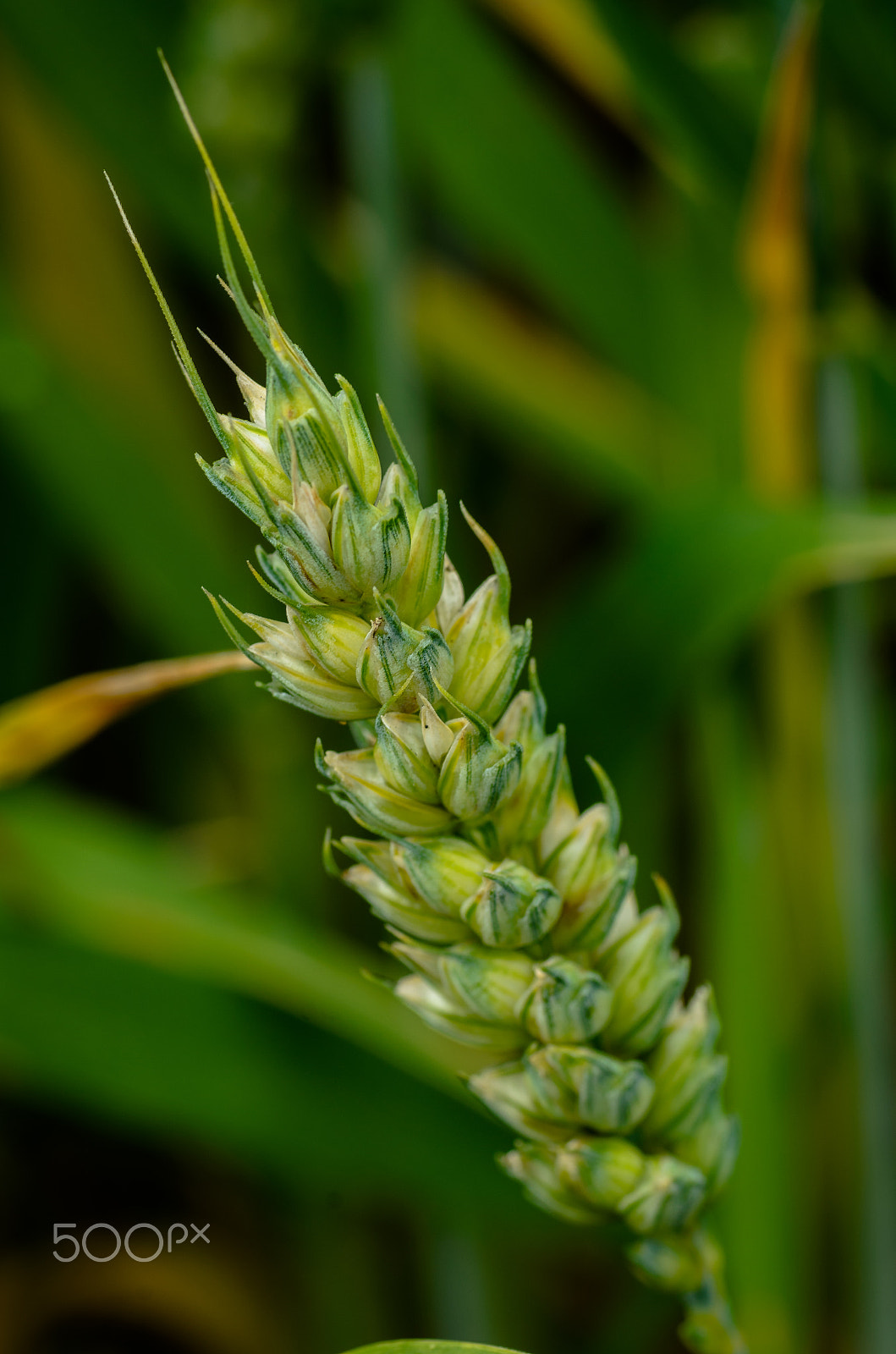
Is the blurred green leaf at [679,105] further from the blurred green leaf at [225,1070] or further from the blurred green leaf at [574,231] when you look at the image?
the blurred green leaf at [225,1070]

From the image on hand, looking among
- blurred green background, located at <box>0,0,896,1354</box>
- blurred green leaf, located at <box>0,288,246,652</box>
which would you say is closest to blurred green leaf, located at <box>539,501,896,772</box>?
blurred green background, located at <box>0,0,896,1354</box>

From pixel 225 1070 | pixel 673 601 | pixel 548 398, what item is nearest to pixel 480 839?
pixel 673 601

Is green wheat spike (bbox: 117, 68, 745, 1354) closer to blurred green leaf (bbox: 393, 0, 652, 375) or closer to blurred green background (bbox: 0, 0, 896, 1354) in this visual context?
blurred green background (bbox: 0, 0, 896, 1354)

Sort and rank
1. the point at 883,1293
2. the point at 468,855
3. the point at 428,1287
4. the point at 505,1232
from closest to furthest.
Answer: the point at 468,855
the point at 883,1293
the point at 505,1232
the point at 428,1287

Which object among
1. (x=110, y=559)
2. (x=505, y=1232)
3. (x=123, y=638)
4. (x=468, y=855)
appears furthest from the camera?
(x=123, y=638)

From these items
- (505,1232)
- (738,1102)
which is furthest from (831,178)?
(505,1232)

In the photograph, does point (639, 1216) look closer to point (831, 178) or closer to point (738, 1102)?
point (738, 1102)

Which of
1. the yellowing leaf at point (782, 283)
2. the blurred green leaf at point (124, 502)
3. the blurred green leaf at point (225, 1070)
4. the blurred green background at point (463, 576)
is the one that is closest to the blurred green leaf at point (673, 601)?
the blurred green background at point (463, 576)

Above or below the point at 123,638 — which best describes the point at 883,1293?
below
